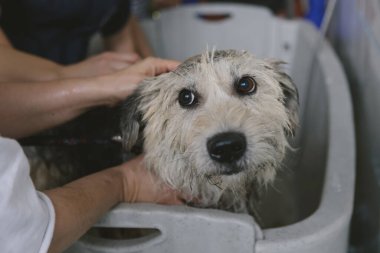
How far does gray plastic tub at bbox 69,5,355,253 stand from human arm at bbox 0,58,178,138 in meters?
0.24

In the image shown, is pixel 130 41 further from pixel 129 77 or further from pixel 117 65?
pixel 129 77

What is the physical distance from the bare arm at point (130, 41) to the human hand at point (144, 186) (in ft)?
2.12

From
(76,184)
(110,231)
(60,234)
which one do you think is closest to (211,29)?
(110,231)

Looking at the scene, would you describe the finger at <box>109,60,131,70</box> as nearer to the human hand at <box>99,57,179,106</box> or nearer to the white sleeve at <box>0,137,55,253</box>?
the human hand at <box>99,57,179,106</box>

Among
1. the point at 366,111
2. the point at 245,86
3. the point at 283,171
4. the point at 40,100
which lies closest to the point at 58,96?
the point at 40,100

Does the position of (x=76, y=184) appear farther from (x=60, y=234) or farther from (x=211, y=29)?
(x=211, y=29)

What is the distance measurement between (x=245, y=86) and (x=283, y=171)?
39 cm

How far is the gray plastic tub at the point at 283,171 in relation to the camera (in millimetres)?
768

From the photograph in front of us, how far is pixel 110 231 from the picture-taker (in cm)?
99

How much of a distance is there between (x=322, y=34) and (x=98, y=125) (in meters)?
0.79

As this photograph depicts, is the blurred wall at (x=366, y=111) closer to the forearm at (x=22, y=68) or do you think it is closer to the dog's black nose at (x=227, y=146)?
the dog's black nose at (x=227, y=146)

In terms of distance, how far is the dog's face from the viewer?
2.55 feet

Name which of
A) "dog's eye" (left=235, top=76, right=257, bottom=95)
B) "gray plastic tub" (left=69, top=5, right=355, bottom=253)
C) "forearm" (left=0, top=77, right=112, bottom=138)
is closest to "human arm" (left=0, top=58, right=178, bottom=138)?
"forearm" (left=0, top=77, right=112, bottom=138)

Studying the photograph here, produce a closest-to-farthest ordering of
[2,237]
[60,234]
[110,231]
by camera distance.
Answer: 1. [2,237]
2. [60,234]
3. [110,231]
